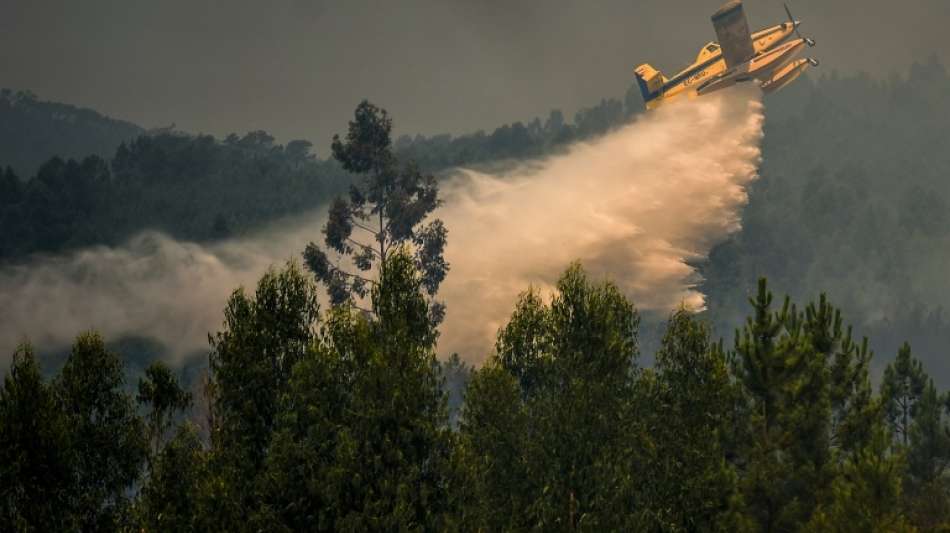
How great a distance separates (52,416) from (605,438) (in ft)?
54.3

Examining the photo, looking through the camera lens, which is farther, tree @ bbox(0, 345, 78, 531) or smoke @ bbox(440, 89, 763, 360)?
smoke @ bbox(440, 89, 763, 360)

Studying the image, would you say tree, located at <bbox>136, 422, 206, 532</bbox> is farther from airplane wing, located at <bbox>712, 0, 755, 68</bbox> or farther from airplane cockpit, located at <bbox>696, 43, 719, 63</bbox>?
airplane cockpit, located at <bbox>696, 43, 719, 63</bbox>

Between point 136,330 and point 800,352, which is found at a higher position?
point 136,330

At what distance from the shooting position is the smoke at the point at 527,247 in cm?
9894

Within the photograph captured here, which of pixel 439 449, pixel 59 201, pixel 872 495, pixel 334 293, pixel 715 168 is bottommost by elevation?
pixel 872 495

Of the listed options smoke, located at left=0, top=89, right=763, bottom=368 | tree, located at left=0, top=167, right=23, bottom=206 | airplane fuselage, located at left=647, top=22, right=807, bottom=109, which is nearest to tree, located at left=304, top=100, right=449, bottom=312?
smoke, located at left=0, top=89, right=763, bottom=368

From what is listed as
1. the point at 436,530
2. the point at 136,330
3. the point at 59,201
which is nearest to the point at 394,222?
the point at 136,330

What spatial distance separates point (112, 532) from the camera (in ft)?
129

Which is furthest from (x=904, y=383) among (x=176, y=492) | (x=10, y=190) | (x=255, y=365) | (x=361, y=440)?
(x=10, y=190)

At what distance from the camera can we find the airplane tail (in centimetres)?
10969

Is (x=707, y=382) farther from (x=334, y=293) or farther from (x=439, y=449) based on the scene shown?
(x=334, y=293)

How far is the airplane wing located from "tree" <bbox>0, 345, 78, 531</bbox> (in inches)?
2581

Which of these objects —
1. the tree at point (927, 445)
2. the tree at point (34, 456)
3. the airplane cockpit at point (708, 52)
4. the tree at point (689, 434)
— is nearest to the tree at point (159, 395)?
the tree at point (34, 456)

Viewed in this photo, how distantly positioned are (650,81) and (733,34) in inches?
618
